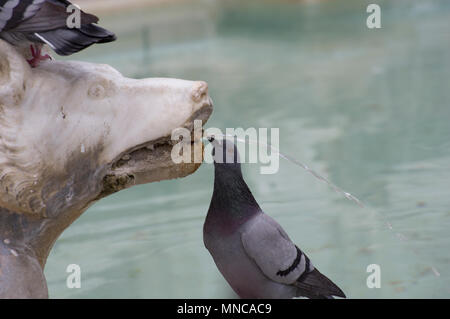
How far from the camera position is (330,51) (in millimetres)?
7199

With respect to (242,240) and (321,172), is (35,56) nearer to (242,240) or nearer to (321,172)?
(242,240)

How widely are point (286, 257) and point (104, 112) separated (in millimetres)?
562

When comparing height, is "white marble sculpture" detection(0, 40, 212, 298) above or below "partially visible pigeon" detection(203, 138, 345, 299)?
above

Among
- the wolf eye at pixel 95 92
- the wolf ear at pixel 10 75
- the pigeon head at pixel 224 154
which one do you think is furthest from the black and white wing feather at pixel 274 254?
the wolf ear at pixel 10 75

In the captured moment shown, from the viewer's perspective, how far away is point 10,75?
1410mm

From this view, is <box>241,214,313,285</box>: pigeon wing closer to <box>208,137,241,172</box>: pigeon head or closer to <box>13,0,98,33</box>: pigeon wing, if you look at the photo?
<box>208,137,241,172</box>: pigeon head

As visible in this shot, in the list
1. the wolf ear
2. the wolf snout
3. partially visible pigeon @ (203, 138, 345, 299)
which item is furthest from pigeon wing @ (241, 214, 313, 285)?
the wolf ear

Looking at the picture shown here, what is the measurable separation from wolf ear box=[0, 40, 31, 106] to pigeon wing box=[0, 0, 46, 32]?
5cm

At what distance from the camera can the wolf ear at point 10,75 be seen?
139 centimetres

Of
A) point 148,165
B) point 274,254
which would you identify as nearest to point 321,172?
point 274,254

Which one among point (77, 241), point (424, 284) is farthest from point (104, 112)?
point (77, 241)

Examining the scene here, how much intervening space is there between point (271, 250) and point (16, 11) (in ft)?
2.58

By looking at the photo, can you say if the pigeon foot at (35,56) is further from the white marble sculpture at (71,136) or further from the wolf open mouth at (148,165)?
the wolf open mouth at (148,165)

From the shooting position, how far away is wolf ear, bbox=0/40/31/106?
1395mm
